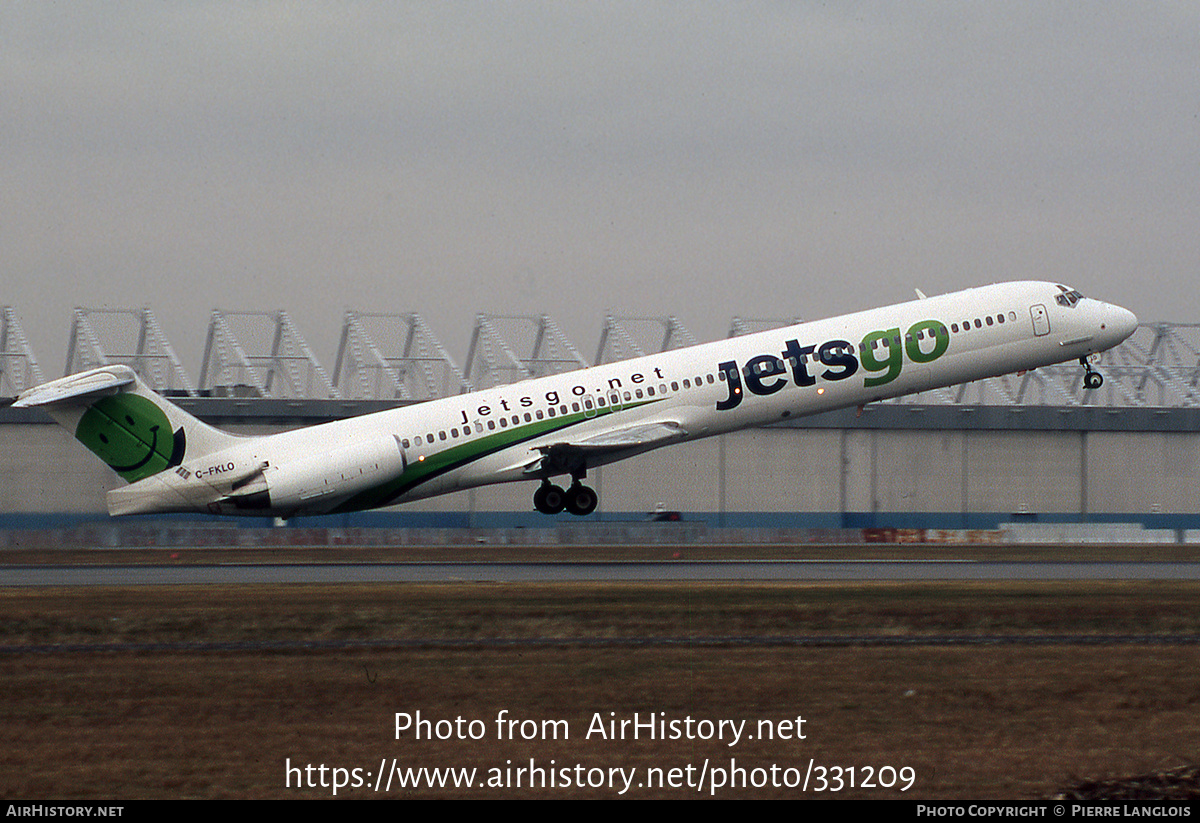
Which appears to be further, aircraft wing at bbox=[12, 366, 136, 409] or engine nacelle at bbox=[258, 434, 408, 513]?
engine nacelle at bbox=[258, 434, 408, 513]

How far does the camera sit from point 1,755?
48.4ft

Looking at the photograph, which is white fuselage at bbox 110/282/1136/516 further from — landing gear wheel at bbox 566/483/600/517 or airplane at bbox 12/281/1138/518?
landing gear wheel at bbox 566/483/600/517

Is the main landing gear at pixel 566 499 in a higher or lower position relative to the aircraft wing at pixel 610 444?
lower

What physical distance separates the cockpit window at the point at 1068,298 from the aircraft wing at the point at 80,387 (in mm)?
28738

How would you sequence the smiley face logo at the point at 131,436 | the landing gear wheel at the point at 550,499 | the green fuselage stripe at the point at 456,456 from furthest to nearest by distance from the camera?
the landing gear wheel at the point at 550,499, the green fuselage stripe at the point at 456,456, the smiley face logo at the point at 131,436

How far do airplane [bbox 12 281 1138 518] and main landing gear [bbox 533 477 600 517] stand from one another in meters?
0.06

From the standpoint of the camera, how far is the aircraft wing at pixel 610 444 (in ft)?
132

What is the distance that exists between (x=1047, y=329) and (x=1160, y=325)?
4862cm

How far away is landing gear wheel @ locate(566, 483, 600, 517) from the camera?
4191cm

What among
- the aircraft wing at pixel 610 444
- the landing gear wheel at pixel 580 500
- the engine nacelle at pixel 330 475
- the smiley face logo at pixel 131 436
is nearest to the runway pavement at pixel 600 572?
the landing gear wheel at pixel 580 500

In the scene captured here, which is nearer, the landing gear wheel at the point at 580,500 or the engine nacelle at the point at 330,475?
the engine nacelle at the point at 330,475

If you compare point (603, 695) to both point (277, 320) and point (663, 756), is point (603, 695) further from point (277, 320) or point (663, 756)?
point (277, 320)

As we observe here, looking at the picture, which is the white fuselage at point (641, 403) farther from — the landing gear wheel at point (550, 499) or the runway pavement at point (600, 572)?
the runway pavement at point (600, 572)

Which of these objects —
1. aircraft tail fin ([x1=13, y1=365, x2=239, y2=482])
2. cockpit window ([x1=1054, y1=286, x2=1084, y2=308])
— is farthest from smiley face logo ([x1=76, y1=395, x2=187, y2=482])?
cockpit window ([x1=1054, y1=286, x2=1084, y2=308])
